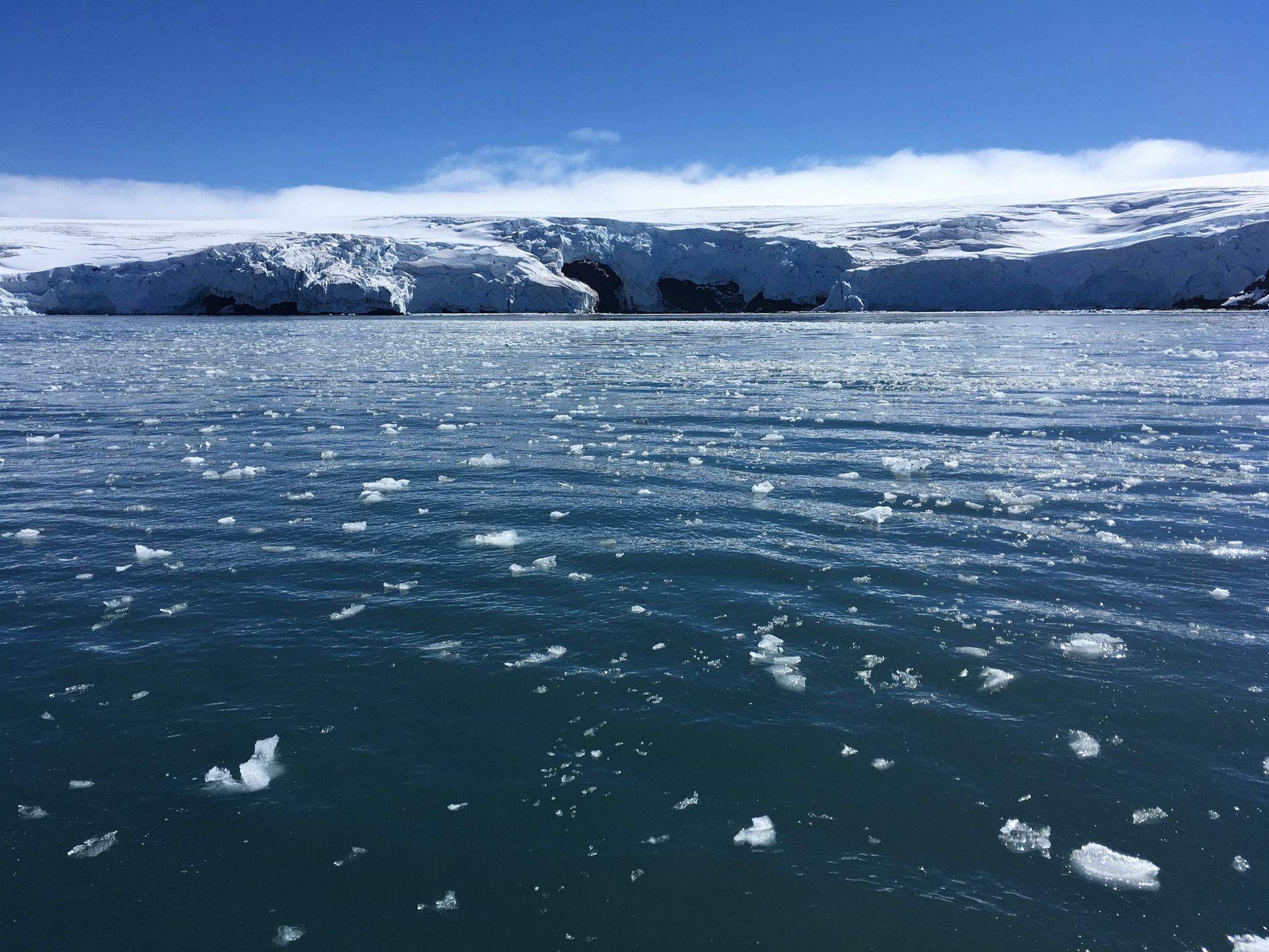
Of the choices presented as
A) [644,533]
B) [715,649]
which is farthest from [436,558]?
[715,649]

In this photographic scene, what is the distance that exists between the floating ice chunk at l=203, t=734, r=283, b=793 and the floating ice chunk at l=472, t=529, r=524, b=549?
312 cm

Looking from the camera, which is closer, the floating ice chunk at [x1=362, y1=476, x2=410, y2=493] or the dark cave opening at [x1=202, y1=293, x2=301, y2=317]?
the floating ice chunk at [x1=362, y1=476, x2=410, y2=493]

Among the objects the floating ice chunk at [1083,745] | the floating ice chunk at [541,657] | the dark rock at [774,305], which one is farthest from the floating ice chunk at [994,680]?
the dark rock at [774,305]

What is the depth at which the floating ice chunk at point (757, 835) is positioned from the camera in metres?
3.52

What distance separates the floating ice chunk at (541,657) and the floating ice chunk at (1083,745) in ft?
9.52

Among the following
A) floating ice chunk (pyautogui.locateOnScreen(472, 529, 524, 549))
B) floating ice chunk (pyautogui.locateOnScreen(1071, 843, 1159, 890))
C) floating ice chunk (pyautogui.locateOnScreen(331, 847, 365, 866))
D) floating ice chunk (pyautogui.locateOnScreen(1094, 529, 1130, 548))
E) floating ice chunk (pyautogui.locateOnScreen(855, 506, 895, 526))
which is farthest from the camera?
floating ice chunk (pyautogui.locateOnScreen(855, 506, 895, 526))

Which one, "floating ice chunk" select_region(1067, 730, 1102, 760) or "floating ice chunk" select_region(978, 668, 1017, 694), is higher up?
"floating ice chunk" select_region(978, 668, 1017, 694)

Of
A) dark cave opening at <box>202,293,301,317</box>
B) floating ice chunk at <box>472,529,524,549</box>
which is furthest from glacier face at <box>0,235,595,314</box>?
Result: floating ice chunk at <box>472,529,524,549</box>

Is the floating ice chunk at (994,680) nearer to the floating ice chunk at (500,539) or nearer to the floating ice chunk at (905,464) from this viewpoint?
the floating ice chunk at (500,539)

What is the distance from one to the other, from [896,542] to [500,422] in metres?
8.08

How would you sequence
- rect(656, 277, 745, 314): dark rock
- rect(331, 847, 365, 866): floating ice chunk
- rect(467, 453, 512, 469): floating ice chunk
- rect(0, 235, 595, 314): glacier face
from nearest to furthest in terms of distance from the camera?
rect(331, 847, 365, 866): floating ice chunk → rect(467, 453, 512, 469): floating ice chunk → rect(0, 235, 595, 314): glacier face → rect(656, 277, 745, 314): dark rock

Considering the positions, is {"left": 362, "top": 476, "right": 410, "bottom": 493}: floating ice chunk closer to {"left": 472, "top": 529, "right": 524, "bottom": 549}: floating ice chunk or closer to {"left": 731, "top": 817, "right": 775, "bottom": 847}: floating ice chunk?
{"left": 472, "top": 529, "right": 524, "bottom": 549}: floating ice chunk

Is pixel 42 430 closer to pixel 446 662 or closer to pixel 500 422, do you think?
pixel 500 422

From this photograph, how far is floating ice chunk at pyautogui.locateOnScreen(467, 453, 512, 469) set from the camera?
10.3 metres
